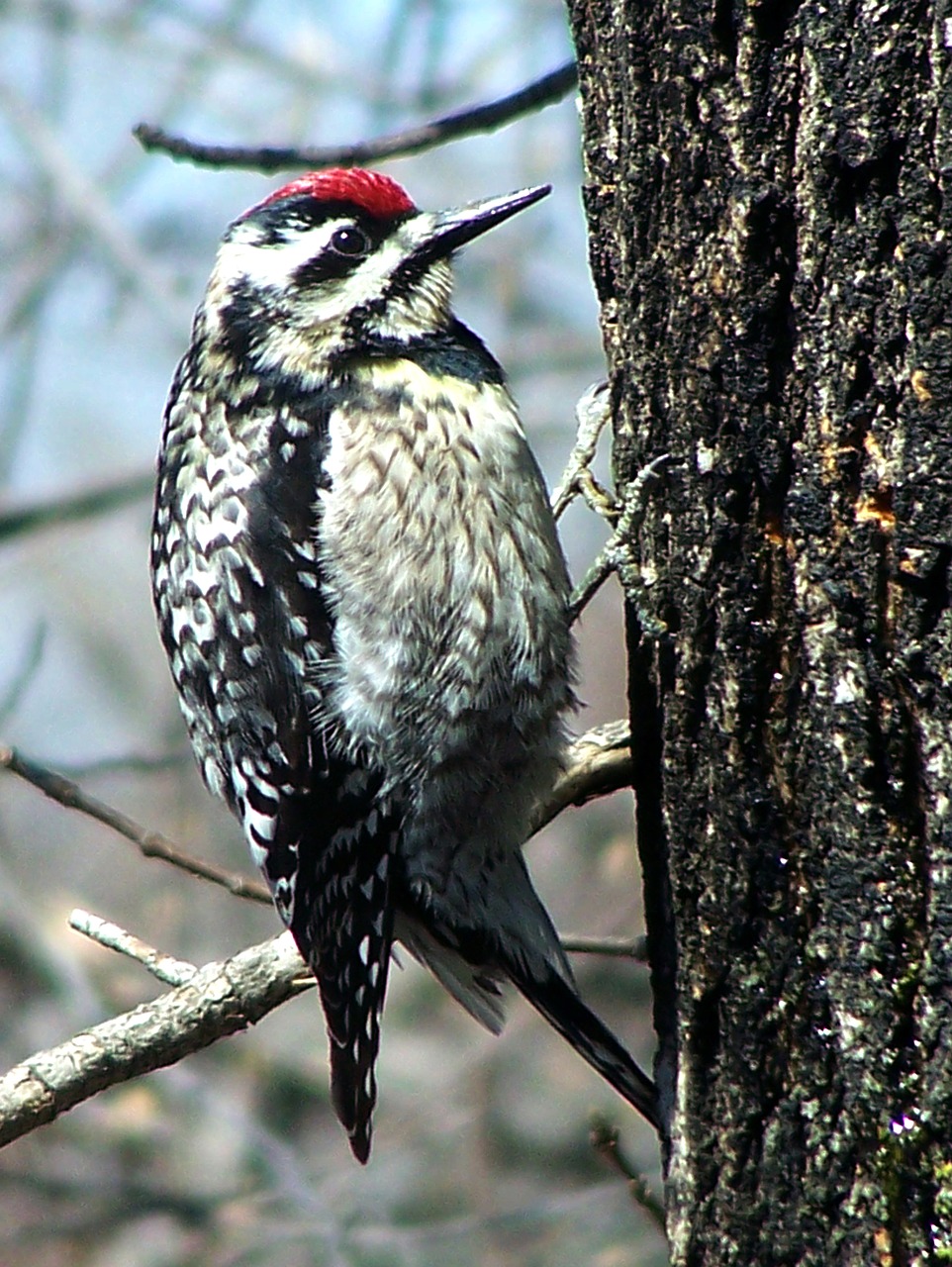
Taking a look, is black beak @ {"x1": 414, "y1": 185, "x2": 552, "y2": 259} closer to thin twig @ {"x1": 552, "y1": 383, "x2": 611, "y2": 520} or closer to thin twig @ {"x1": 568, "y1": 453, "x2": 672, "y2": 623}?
thin twig @ {"x1": 552, "y1": 383, "x2": 611, "y2": 520}

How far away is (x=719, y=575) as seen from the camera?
1900mm

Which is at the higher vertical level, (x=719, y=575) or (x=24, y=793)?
(x=24, y=793)

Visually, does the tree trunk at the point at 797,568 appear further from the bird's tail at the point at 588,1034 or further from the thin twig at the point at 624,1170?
the bird's tail at the point at 588,1034

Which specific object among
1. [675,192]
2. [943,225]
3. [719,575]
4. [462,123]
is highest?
[462,123]

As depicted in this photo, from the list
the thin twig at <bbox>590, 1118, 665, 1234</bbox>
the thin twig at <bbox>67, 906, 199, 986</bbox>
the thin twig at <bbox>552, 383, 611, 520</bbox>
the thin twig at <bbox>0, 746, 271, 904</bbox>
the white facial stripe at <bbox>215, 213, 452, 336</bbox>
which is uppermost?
the white facial stripe at <bbox>215, 213, 452, 336</bbox>

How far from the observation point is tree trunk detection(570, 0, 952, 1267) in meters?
1.64

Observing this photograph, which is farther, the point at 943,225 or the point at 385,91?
the point at 385,91

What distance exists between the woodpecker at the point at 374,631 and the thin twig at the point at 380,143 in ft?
0.58

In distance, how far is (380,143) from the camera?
3.20m

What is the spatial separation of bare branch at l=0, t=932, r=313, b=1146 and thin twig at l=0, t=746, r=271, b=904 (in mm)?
211

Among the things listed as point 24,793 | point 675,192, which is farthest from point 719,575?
point 24,793

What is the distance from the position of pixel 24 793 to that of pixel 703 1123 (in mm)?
11519

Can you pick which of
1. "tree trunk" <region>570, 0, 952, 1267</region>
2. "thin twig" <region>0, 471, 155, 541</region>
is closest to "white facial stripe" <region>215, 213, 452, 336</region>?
"tree trunk" <region>570, 0, 952, 1267</region>

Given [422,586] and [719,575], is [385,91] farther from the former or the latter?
[719,575]
